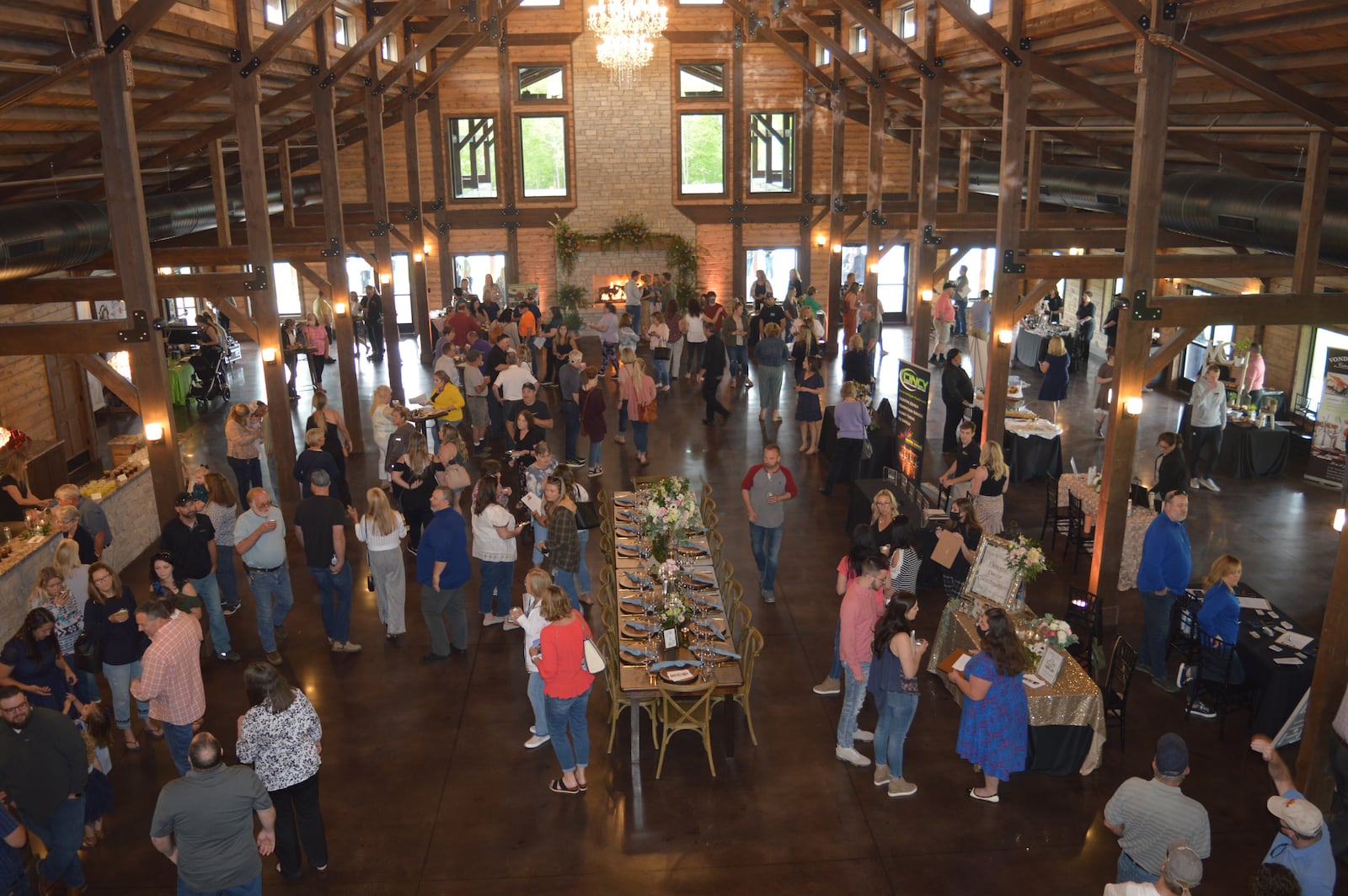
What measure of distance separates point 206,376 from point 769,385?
30.0ft

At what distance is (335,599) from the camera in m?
8.07

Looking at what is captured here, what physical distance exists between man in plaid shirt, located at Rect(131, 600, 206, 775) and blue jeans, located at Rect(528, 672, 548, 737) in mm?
1934

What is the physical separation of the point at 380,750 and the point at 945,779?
3.66 meters

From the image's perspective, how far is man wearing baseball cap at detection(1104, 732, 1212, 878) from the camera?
15.6ft

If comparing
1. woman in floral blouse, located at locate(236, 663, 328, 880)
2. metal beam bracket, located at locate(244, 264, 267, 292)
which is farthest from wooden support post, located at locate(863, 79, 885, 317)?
woman in floral blouse, located at locate(236, 663, 328, 880)

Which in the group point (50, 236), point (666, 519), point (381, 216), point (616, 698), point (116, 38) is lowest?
point (616, 698)

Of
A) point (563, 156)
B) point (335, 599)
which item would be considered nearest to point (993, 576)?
point (335, 599)

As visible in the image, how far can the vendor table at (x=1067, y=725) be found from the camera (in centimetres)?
642

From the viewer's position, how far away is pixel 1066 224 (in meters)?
16.6

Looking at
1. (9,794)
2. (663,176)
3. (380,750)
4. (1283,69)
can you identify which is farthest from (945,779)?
(663,176)

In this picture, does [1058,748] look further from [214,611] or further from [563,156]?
[563,156]

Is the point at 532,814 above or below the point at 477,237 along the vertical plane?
below

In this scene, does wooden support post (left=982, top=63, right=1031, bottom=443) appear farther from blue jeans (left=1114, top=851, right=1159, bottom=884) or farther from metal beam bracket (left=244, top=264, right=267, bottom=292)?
metal beam bracket (left=244, top=264, right=267, bottom=292)

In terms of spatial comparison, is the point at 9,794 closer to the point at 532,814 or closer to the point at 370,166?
the point at 532,814
